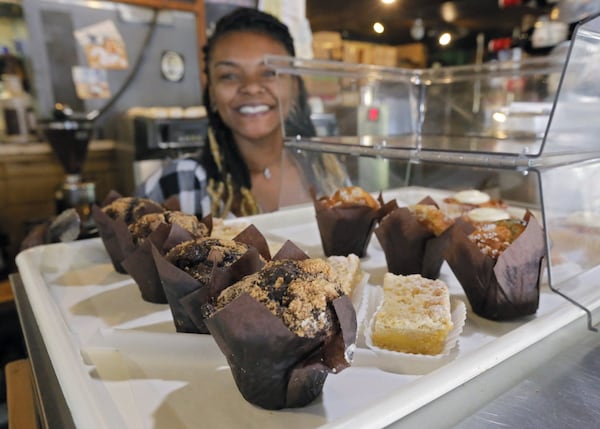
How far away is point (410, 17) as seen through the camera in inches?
215

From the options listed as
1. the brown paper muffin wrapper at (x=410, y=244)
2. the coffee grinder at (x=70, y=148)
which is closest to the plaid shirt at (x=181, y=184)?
the coffee grinder at (x=70, y=148)

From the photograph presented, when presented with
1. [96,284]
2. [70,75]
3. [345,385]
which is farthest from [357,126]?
[70,75]

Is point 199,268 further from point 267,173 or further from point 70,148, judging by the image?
point 70,148

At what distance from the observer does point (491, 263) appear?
108 centimetres

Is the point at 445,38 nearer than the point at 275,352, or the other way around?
the point at 275,352

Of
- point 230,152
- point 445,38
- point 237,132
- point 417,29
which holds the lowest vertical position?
point 230,152

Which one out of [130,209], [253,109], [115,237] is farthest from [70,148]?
[115,237]

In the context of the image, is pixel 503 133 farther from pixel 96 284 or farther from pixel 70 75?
pixel 70 75

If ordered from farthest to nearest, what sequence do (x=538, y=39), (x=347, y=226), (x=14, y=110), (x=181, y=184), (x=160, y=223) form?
(x=538, y=39), (x=14, y=110), (x=181, y=184), (x=347, y=226), (x=160, y=223)

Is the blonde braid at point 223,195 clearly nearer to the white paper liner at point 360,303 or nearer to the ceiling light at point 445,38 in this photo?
the white paper liner at point 360,303

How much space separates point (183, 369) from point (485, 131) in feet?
5.85

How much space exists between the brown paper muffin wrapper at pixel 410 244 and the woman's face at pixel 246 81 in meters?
1.45

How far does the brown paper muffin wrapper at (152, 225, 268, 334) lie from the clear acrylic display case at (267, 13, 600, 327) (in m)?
0.64

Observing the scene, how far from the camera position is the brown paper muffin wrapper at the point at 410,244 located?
1.30 meters
